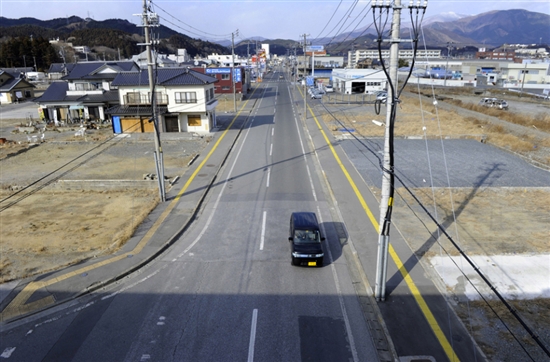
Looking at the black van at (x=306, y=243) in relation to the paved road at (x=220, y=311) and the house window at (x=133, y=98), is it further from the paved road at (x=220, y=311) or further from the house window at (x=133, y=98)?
the house window at (x=133, y=98)

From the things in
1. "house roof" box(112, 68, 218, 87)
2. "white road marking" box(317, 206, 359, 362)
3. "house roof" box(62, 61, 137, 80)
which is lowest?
"white road marking" box(317, 206, 359, 362)

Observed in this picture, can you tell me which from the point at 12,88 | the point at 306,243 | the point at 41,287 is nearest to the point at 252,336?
the point at 306,243

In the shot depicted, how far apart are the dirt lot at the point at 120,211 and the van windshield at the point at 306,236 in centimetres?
391

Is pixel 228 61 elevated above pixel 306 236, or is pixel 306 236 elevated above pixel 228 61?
pixel 228 61

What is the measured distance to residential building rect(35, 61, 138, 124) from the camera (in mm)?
43719

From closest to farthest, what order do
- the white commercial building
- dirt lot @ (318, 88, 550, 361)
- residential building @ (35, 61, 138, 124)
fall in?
dirt lot @ (318, 88, 550, 361) → residential building @ (35, 61, 138, 124) → the white commercial building

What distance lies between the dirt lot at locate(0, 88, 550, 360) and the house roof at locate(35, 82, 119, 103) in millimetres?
10199

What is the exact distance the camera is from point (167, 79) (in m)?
36.1

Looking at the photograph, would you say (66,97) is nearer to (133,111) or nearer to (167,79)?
(133,111)

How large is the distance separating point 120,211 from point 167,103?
19.7 meters

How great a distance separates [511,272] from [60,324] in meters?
13.8

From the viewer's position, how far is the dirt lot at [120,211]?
543 inches

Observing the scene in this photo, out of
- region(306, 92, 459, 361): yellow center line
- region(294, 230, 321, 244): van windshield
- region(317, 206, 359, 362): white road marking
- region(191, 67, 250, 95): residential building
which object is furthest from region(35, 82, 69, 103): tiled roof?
region(317, 206, 359, 362): white road marking

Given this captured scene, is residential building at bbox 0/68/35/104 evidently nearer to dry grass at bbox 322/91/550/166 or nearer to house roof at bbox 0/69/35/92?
house roof at bbox 0/69/35/92
